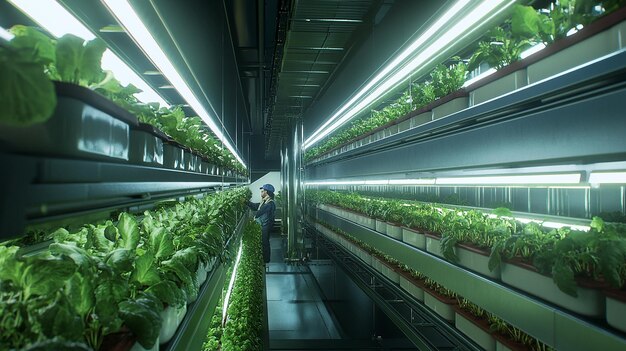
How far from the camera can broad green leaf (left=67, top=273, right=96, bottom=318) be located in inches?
31.5

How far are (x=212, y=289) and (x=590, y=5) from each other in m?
2.00

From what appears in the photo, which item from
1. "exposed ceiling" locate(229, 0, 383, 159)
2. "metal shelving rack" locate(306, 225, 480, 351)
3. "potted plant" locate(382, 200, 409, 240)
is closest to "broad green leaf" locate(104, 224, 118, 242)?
"metal shelving rack" locate(306, 225, 480, 351)

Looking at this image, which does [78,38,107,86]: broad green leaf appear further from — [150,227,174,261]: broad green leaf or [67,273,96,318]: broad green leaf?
[150,227,174,261]: broad green leaf

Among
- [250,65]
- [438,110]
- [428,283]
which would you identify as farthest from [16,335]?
[250,65]

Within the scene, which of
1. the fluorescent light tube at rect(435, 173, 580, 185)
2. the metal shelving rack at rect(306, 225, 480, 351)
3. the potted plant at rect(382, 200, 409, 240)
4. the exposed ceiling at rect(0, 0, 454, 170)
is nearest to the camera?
the fluorescent light tube at rect(435, 173, 580, 185)

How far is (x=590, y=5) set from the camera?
4.86 feet

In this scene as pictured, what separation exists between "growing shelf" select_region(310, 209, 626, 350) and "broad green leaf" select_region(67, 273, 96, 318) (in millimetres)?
1270

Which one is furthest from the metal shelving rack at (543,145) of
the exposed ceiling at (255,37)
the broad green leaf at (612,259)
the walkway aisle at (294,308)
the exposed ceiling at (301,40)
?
the walkway aisle at (294,308)

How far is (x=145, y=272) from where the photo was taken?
3.70 ft

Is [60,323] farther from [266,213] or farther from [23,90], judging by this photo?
[266,213]

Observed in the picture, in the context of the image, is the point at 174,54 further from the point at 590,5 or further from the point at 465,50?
the point at 465,50

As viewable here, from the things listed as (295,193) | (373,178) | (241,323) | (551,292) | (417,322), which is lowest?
(417,322)

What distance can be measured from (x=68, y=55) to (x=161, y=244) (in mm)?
765

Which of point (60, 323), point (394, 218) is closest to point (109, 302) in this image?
point (60, 323)
